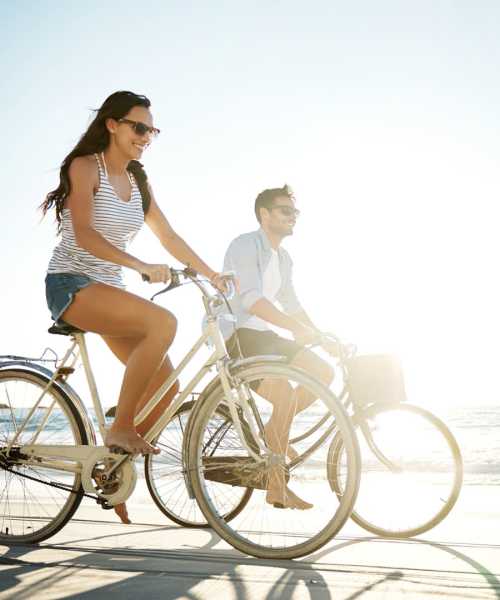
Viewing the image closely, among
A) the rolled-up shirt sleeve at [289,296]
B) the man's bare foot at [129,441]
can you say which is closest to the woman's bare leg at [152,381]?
the man's bare foot at [129,441]

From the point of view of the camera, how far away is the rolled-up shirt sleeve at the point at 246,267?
388cm

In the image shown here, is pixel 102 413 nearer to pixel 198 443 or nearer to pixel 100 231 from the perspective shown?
pixel 198 443

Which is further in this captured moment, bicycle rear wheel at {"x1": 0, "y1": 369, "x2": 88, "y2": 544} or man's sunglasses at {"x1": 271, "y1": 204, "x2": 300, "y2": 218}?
man's sunglasses at {"x1": 271, "y1": 204, "x2": 300, "y2": 218}

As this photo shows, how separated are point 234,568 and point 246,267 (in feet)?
5.84

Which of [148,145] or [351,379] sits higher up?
[148,145]

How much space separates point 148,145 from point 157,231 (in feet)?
1.46

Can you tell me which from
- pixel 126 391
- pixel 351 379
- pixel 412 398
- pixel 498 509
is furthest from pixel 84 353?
pixel 498 509

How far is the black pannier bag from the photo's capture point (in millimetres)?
3682

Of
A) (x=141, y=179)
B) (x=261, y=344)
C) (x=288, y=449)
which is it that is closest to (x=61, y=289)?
(x=141, y=179)

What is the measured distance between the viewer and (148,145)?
11.1ft

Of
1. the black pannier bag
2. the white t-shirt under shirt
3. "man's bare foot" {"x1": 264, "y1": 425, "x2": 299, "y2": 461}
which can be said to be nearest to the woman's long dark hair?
the white t-shirt under shirt

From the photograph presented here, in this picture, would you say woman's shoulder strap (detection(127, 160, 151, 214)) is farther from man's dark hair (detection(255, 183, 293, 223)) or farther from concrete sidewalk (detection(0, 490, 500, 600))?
Result: concrete sidewalk (detection(0, 490, 500, 600))

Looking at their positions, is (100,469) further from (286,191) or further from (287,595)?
(286,191)

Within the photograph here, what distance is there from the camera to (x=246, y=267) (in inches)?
156
